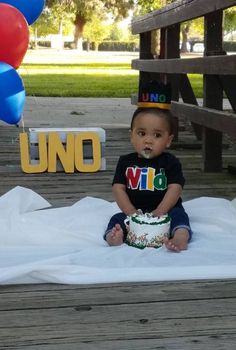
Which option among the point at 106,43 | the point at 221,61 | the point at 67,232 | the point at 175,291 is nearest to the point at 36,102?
the point at 221,61

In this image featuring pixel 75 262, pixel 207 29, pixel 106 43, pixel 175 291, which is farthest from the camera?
pixel 106 43

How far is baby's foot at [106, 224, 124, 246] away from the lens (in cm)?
318

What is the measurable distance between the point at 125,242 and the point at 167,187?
1.29ft

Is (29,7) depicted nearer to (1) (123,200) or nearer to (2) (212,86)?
(1) (123,200)

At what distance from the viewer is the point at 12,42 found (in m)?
3.80

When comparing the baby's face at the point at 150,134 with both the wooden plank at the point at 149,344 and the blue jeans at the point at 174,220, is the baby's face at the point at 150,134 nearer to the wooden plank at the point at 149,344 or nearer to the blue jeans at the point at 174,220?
the blue jeans at the point at 174,220

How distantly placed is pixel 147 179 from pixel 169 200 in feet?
0.53

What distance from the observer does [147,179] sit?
3.42 metres

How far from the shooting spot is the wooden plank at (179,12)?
16.0 feet

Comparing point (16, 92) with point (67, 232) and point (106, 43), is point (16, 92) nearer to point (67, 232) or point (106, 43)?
point (67, 232)

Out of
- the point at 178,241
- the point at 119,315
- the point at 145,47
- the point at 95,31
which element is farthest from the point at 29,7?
the point at 95,31

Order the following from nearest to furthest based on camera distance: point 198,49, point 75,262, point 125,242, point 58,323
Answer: point 58,323 → point 75,262 → point 125,242 → point 198,49

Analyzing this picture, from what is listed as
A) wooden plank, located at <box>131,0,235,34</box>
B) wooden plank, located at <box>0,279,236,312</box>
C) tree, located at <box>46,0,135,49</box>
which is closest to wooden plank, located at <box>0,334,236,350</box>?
wooden plank, located at <box>0,279,236,312</box>

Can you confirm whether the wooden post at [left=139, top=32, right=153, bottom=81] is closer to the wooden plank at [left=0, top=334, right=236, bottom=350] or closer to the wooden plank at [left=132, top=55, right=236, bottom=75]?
the wooden plank at [left=132, top=55, right=236, bottom=75]
